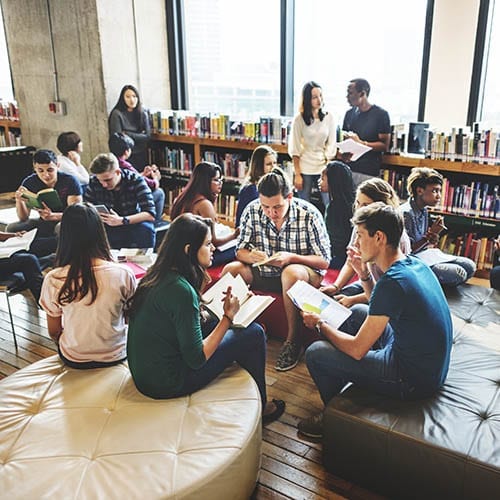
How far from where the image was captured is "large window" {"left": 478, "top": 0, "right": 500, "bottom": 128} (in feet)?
14.6

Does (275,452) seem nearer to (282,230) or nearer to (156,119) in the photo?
(282,230)

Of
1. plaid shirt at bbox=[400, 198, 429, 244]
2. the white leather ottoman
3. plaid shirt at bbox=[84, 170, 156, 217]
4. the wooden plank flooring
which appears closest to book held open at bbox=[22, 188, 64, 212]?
plaid shirt at bbox=[84, 170, 156, 217]

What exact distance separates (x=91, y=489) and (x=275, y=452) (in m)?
0.94

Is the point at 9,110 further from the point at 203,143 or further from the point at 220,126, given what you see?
the point at 220,126

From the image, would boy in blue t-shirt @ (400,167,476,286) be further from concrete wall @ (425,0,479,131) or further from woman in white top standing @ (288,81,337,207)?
concrete wall @ (425,0,479,131)

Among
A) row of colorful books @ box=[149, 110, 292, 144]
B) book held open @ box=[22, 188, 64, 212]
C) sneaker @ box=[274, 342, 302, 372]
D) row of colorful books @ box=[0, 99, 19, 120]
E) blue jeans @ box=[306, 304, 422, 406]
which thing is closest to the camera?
blue jeans @ box=[306, 304, 422, 406]

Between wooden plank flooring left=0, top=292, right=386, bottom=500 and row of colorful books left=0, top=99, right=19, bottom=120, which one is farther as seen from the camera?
row of colorful books left=0, top=99, right=19, bottom=120

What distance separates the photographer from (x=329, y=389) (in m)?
2.31

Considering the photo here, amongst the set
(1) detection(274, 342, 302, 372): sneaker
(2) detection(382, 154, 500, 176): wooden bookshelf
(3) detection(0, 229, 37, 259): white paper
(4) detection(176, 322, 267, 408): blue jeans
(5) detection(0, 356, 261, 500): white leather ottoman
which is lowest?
(1) detection(274, 342, 302, 372): sneaker

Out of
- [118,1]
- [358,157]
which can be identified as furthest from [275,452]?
[118,1]

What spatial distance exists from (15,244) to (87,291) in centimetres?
161

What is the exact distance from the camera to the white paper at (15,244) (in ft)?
11.1

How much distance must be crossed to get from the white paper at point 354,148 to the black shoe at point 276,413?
260cm

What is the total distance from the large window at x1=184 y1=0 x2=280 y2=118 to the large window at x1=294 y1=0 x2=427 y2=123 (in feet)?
1.17
